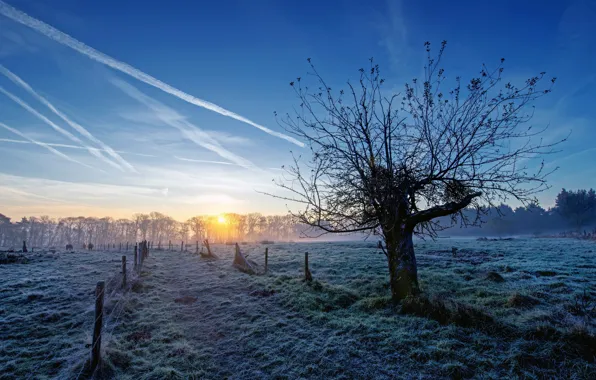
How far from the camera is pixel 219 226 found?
12375cm

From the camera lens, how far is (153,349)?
720 centimetres

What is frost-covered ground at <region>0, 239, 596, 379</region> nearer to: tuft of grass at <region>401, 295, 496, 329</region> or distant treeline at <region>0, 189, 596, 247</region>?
tuft of grass at <region>401, 295, 496, 329</region>

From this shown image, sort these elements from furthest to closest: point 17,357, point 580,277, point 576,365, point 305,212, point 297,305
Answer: point 580,277 < point 297,305 < point 305,212 < point 17,357 < point 576,365

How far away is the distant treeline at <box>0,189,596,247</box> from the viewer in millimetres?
79675

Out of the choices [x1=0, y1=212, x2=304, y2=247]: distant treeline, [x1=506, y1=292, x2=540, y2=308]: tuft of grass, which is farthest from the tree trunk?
[x1=0, y1=212, x2=304, y2=247]: distant treeline

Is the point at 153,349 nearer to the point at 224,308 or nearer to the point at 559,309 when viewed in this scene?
the point at 224,308

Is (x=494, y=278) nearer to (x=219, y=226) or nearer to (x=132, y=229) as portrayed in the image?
(x=219, y=226)

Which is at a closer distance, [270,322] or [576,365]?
[576,365]

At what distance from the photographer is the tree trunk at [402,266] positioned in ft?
31.7

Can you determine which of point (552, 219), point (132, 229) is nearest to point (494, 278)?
point (552, 219)

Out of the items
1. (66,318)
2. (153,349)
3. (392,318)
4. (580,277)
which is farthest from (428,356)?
(580,277)

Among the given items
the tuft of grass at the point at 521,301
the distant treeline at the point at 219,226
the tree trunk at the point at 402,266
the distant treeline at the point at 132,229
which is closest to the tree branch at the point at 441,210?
the tree trunk at the point at 402,266

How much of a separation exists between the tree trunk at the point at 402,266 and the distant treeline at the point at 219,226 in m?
64.8

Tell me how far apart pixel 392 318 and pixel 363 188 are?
4.05 metres
